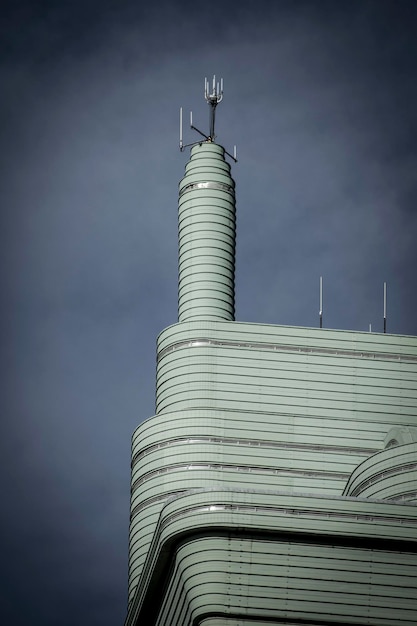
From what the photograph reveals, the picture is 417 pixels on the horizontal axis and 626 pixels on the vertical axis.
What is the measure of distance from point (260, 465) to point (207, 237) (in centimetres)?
1831

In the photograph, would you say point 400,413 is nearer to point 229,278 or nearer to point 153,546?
point 229,278

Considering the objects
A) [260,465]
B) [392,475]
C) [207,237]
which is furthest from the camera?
[207,237]

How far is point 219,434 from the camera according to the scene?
108 meters

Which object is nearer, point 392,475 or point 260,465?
point 392,475

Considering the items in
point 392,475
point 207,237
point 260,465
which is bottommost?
point 392,475

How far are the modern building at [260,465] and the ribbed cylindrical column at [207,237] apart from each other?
10cm

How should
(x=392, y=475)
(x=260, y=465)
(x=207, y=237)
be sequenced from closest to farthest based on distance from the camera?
(x=392, y=475)
(x=260, y=465)
(x=207, y=237)

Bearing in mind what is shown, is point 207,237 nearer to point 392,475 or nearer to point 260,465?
point 260,465

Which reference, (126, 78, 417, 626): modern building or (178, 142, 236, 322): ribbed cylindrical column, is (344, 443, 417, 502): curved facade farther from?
(178, 142, 236, 322): ribbed cylindrical column

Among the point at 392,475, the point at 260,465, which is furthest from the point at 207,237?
the point at 392,475

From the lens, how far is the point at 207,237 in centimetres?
11838

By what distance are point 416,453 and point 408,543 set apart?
30.6 ft

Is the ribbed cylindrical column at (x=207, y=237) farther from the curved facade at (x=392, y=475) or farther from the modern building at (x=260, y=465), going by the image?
the curved facade at (x=392, y=475)

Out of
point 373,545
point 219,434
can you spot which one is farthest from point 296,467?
point 373,545
